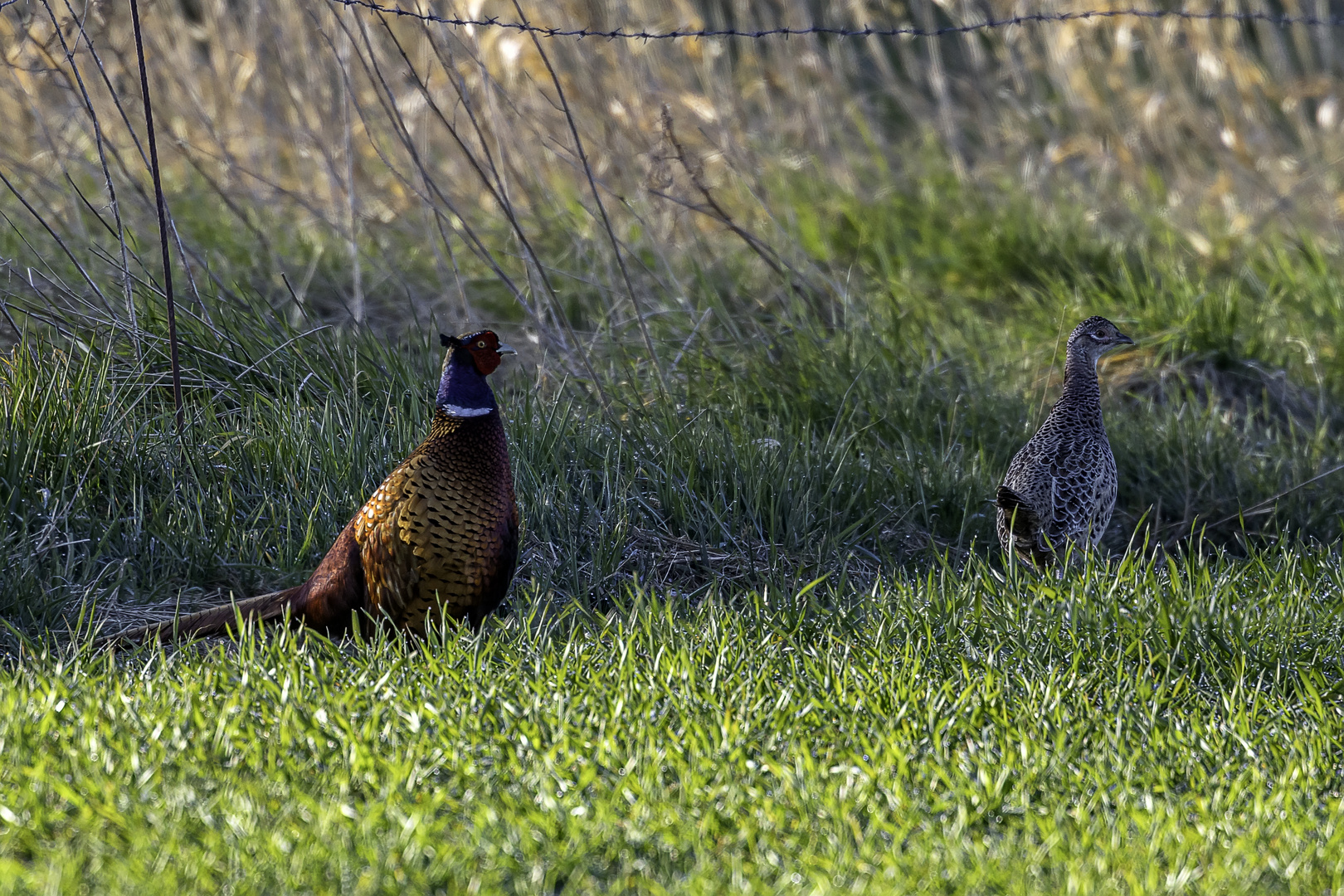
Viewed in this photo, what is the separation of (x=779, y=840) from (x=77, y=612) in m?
2.00

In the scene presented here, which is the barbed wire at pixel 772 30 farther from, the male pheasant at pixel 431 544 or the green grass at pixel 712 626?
the male pheasant at pixel 431 544

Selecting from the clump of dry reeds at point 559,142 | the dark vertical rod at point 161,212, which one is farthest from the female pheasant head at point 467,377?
the clump of dry reeds at point 559,142

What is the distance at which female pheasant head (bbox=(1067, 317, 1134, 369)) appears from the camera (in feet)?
13.0

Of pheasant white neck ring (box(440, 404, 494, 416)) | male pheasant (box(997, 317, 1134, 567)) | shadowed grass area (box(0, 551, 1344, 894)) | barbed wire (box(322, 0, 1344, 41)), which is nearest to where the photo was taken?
shadowed grass area (box(0, 551, 1344, 894))

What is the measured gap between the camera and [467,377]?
3.24 metres

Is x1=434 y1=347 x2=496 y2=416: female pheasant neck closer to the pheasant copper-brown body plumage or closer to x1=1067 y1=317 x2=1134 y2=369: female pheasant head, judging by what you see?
the pheasant copper-brown body plumage

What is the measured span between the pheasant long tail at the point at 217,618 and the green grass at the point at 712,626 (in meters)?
0.10

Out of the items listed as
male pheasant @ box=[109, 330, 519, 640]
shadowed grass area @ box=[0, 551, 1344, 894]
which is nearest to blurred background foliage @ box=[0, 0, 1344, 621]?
male pheasant @ box=[109, 330, 519, 640]

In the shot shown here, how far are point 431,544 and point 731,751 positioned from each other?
0.88 metres

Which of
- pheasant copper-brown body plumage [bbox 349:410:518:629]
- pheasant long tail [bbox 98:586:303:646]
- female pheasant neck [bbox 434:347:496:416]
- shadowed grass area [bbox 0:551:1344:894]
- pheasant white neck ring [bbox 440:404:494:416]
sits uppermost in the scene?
female pheasant neck [bbox 434:347:496:416]

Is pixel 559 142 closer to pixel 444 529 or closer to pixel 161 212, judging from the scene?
pixel 161 212

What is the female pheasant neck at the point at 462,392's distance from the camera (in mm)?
3223

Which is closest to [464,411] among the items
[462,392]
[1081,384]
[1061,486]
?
[462,392]

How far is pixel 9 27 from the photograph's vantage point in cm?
590
